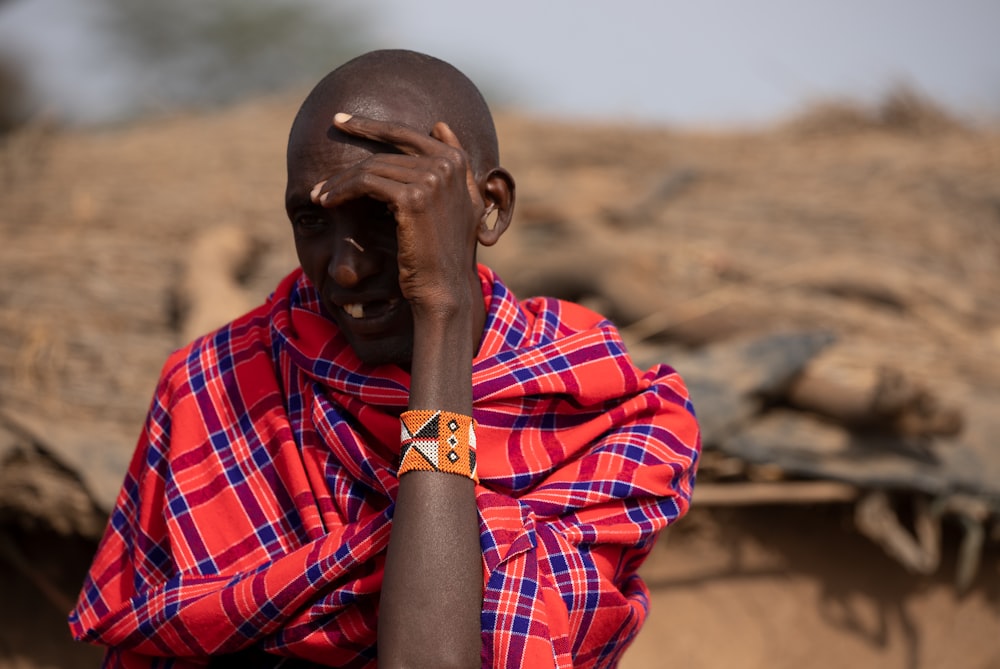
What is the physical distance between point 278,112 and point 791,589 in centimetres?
728

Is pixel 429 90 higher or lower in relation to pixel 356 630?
higher

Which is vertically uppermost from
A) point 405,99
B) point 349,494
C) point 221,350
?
point 405,99

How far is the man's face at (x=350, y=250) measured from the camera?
5.00 ft

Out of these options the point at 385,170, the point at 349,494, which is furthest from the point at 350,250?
the point at 349,494

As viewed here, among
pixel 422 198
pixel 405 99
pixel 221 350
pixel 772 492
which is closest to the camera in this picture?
pixel 422 198

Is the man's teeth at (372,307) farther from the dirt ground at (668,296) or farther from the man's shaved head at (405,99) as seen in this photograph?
the dirt ground at (668,296)

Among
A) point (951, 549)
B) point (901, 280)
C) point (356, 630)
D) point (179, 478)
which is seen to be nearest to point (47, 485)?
point (179, 478)

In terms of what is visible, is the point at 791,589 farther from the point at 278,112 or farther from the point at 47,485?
the point at 278,112

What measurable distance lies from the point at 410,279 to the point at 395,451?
0.30 m

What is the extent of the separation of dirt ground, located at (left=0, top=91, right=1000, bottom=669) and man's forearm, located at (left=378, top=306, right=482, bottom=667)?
2088 mm

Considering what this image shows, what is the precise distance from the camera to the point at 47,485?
329 centimetres

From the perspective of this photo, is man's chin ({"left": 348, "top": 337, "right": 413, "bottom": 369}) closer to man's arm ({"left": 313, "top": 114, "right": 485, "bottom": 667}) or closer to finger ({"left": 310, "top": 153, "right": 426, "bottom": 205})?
man's arm ({"left": 313, "top": 114, "right": 485, "bottom": 667})

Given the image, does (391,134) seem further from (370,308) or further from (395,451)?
(395,451)

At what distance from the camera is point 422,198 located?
1438 millimetres
